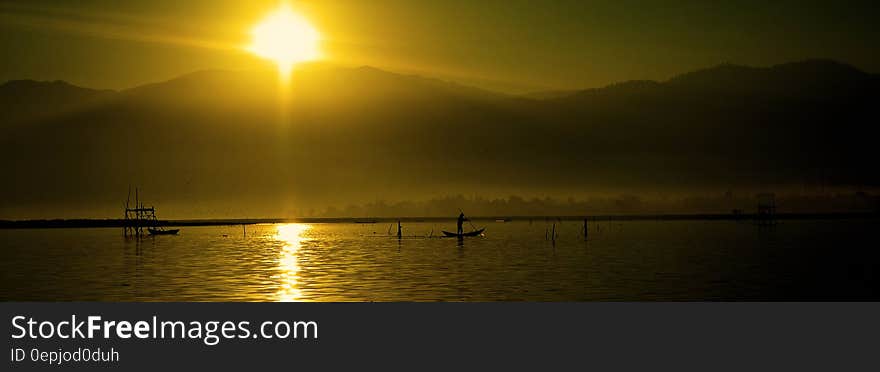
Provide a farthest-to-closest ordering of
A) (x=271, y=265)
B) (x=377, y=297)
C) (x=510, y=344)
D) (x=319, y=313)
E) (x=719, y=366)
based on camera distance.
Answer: (x=271, y=265) → (x=377, y=297) → (x=319, y=313) → (x=510, y=344) → (x=719, y=366)

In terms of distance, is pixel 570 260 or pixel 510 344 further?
pixel 570 260

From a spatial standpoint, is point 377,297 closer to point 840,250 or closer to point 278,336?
point 278,336

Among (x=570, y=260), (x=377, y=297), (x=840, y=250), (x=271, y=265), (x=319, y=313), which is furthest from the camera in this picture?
(x=840, y=250)

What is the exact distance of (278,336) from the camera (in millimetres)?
32031

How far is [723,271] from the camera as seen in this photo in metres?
71.9

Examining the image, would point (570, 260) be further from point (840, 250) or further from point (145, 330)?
point (145, 330)

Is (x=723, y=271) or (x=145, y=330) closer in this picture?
(x=145, y=330)

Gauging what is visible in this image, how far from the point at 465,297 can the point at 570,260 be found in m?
38.2

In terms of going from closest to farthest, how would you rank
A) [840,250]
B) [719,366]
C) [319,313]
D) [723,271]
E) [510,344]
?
[719,366]
[510,344]
[319,313]
[723,271]
[840,250]

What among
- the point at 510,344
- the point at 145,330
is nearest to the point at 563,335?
the point at 510,344

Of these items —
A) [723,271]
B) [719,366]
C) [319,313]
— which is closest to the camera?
[719,366]

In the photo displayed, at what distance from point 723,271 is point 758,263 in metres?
12.2

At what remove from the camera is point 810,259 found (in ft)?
291

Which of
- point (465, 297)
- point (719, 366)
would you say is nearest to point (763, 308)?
point (719, 366)
